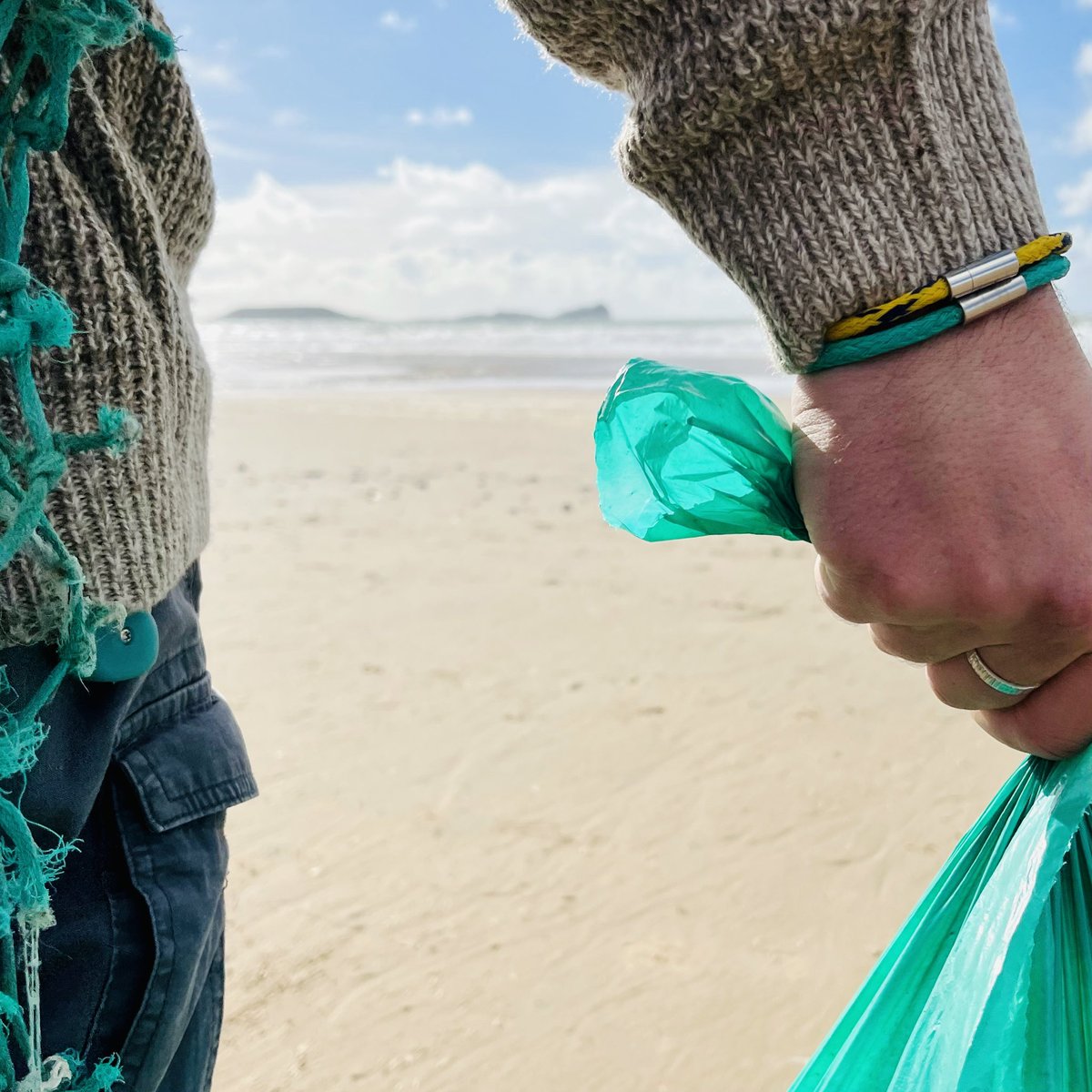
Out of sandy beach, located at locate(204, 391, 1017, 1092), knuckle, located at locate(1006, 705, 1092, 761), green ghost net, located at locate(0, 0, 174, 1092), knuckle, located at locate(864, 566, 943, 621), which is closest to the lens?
green ghost net, located at locate(0, 0, 174, 1092)

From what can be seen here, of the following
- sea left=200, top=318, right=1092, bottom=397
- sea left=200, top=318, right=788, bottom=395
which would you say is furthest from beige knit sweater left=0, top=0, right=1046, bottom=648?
sea left=200, top=318, right=788, bottom=395

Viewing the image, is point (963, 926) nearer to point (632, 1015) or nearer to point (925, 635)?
point (925, 635)

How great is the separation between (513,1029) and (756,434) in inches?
52.1

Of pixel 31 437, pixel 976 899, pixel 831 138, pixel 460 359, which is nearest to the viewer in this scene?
pixel 31 437

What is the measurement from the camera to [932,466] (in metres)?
0.69

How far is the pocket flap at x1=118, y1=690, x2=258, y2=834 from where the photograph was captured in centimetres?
77

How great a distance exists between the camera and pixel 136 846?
77cm

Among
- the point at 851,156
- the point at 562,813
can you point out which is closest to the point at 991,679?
the point at 851,156

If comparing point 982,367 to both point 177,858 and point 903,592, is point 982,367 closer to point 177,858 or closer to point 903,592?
point 903,592

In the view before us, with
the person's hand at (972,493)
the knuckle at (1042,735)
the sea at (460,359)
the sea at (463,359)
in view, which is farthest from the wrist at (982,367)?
the sea at (460,359)

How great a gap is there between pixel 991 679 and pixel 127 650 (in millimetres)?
601

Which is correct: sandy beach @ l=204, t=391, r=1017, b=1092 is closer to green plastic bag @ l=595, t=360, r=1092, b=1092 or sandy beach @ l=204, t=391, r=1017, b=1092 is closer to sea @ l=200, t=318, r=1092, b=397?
green plastic bag @ l=595, t=360, r=1092, b=1092

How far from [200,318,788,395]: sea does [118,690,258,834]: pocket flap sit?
348 inches

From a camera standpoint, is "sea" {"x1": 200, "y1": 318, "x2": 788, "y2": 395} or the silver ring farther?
"sea" {"x1": 200, "y1": 318, "x2": 788, "y2": 395}
